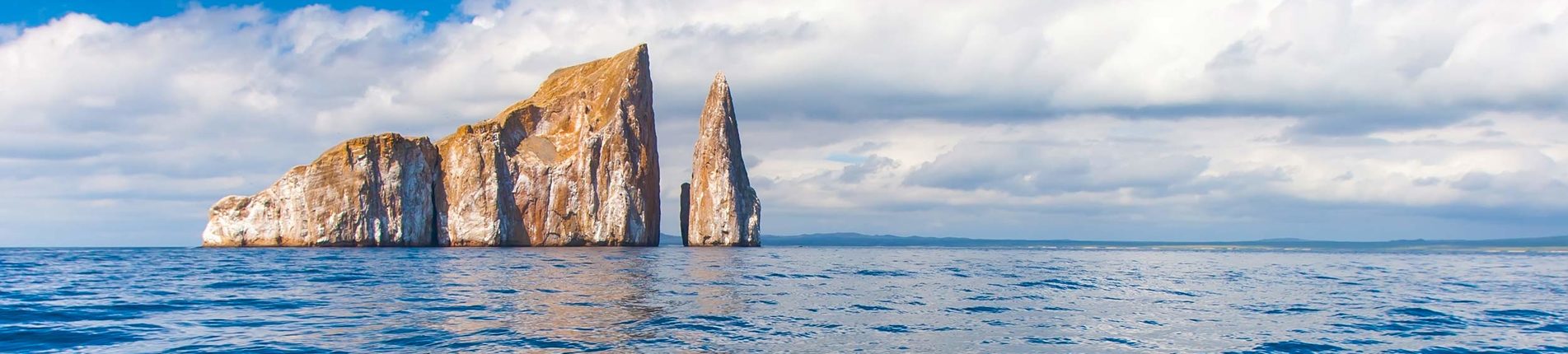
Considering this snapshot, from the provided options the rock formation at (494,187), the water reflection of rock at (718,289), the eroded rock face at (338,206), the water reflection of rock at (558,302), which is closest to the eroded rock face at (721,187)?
the rock formation at (494,187)

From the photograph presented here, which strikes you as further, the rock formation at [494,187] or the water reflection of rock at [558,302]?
the rock formation at [494,187]

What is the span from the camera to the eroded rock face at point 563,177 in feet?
361

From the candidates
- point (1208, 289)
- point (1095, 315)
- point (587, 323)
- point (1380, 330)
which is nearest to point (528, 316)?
point (587, 323)

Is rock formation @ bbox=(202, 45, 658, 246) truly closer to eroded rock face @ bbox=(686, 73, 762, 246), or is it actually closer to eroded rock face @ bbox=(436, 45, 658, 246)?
eroded rock face @ bbox=(436, 45, 658, 246)

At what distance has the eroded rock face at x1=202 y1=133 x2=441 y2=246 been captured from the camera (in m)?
106

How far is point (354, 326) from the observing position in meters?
19.6

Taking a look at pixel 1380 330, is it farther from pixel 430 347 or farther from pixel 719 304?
pixel 430 347

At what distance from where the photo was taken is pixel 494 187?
10975cm

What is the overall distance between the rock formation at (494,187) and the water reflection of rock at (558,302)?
67.2m

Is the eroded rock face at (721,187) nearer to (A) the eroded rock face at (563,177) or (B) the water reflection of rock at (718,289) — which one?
(A) the eroded rock face at (563,177)

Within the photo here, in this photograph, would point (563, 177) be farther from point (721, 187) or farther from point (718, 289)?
point (718, 289)

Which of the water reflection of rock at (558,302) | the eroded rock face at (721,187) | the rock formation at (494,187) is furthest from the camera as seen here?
the eroded rock face at (721,187)

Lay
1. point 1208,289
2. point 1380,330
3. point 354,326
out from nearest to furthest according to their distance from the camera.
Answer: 1. point 354,326
2. point 1380,330
3. point 1208,289

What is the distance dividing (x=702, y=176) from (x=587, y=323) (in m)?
98.4
